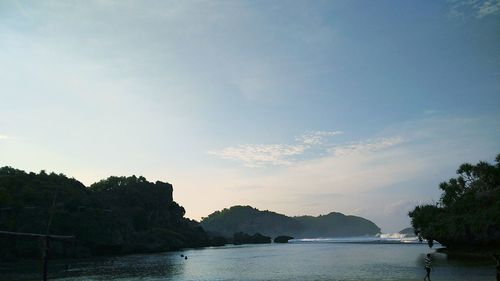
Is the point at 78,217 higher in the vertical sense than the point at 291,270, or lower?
higher

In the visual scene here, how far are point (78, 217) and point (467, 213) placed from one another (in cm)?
10547

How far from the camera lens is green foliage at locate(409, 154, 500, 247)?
Result: 227 feet

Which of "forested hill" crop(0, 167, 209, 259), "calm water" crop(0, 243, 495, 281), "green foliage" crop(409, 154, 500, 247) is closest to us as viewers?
"calm water" crop(0, 243, 495, 281)

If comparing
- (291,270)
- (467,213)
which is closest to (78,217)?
(291,270)

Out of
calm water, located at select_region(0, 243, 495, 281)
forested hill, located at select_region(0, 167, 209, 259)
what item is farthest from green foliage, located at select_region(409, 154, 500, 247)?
forested hill, located at select_region(0, 167, 209, 259)

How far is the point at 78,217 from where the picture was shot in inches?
5025

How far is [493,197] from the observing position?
242ft

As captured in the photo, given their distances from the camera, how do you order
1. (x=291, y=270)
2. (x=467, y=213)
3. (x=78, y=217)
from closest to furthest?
(x=291, y=270)
(x=467, y=213)
(x=78, y=217)

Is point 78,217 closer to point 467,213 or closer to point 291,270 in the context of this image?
point 291,270

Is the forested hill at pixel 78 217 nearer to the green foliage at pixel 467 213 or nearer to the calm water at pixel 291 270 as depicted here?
the calm water at pixel 291 270

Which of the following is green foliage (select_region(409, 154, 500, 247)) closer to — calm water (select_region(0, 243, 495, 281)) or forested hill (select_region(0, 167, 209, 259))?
calm water (select_region(0, 243, 495, 281))

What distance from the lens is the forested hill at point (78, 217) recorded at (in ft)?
366

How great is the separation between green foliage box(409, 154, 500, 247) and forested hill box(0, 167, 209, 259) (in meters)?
74.5

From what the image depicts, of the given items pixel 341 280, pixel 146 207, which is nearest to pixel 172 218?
pixel 146 207
